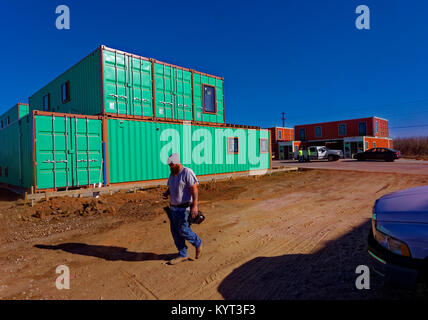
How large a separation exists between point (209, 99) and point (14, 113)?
18255 millimetres

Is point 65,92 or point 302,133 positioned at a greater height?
point 65,92

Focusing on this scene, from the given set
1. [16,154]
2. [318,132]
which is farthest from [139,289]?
[318,132]

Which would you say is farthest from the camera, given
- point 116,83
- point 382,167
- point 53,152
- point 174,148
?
point 382,167

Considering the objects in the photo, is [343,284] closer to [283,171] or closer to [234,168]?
[234,168]

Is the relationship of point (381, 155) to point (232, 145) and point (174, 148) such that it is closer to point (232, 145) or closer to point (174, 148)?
point (232, 145)

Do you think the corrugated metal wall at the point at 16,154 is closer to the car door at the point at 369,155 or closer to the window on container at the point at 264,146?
the window on container at the point at 264,146

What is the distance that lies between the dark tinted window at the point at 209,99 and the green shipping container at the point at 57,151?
7.73 m

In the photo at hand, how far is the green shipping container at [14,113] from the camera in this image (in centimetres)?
2125

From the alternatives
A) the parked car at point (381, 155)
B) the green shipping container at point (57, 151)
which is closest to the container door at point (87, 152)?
the green shipping container at point (57, 151)

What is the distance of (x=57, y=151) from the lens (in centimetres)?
910

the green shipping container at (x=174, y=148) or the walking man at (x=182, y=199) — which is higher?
the green shipping container at (x=174, y=148)
